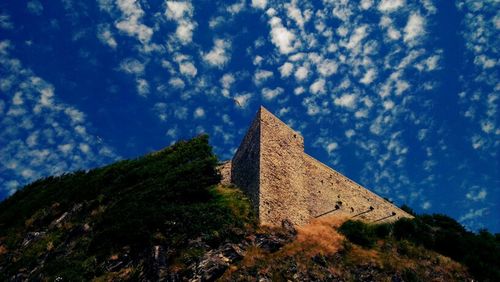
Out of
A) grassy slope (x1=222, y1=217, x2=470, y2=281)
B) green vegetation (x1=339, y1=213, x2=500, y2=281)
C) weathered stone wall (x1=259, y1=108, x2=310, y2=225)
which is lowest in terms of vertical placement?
grassy slope (x1=222, y1=217, x2=470, y2=281)

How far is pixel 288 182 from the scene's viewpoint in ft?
96.2

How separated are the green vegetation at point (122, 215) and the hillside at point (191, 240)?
0.25 feet

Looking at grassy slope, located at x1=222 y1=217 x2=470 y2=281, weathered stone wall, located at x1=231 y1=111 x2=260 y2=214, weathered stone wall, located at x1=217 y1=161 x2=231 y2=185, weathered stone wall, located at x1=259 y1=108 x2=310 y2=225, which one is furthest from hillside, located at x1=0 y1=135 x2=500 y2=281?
weathered stone wall, located at x1=217 y1=161 x2=231 y2=185

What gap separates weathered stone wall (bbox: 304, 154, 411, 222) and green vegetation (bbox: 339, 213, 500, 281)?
8.84ft

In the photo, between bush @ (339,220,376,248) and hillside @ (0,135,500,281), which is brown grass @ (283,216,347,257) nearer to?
hillside @ (0,135,500,281)

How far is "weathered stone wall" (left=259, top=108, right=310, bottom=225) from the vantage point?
27.0 metres

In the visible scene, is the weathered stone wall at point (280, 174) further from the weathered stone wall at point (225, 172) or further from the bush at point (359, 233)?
the weathered stone wall at point (225, 172)

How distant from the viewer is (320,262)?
23.1 meters

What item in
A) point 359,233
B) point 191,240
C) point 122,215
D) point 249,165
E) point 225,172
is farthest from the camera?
point 225,172

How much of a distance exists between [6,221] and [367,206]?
29.6 m

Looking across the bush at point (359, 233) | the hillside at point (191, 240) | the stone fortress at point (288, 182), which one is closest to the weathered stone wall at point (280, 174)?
the stone fortress at point (288, 182)

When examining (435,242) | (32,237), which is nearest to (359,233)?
(435,242)

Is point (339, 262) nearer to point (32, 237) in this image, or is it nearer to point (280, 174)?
point (280, 174)

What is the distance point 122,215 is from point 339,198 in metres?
17.1
